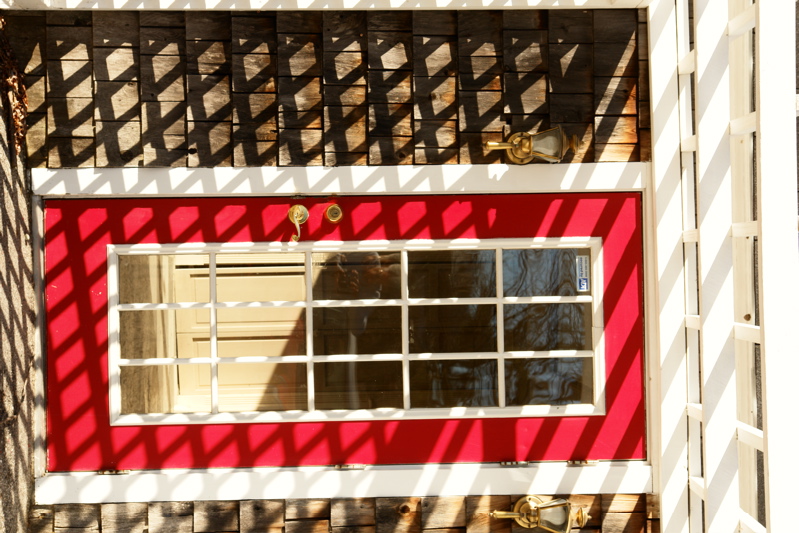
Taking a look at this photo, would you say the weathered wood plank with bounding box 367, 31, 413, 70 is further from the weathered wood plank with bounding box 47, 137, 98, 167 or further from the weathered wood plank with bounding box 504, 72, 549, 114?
the weathered wood plank with bounding box 47, 137, 98, 167

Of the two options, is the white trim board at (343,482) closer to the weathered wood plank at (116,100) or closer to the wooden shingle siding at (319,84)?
the wooden shingle siding at (319,84)

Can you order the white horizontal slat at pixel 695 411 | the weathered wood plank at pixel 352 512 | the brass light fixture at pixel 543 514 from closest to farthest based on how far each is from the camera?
the white horizontal slat at pixel 695 411 → the brass light fixture at pixel 543 514 → the weathered wood plank at pixel 352 512

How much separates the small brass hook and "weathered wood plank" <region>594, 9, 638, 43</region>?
1.65 meters

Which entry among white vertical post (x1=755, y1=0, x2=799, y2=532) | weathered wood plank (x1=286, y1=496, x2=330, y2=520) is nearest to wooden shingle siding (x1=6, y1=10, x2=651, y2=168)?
white vertical post (x1=755, y1=0, x2=799, y2=532)

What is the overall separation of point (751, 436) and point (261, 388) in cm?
218

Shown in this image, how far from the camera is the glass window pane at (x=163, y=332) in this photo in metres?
3.07

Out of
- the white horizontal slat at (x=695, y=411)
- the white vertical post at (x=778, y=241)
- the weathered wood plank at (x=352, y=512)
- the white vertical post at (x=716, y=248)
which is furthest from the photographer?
the weathered wood plank at (x=352, y=512)

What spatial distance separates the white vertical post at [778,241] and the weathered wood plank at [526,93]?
3.48 feet

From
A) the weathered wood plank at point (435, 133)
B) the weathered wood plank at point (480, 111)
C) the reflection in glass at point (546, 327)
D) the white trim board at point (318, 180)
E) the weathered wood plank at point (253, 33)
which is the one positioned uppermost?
the weathered wood plank at point (253, 33)

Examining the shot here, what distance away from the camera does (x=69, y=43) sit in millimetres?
2971

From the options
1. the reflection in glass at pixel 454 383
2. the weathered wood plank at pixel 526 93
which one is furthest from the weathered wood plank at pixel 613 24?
the reflection in glass at pixel 454 383

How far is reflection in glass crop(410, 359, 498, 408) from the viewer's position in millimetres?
3107

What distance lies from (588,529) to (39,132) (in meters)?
3.33

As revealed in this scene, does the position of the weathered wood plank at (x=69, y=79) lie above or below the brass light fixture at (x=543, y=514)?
above
